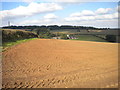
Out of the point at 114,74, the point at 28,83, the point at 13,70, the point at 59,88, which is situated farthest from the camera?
the point at 13,70

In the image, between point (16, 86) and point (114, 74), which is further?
point (114, 74)

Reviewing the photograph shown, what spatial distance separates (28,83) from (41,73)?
1.08 m

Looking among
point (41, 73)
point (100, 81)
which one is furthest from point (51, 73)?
point (100, 81)

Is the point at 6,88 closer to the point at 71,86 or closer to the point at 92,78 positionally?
the point at 71,86

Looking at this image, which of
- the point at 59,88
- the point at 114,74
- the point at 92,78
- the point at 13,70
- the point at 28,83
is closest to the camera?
the point at 59,88

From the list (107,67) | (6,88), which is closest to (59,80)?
(6,88)

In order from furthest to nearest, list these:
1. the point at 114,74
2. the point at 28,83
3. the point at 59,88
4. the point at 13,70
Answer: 1. the point at 13,70
2. the point at 114,74
3. the point at 28,83
4. the point at 59,88

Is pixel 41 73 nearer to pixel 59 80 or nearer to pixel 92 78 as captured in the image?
pixel 59 80

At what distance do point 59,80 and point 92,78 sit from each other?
1.42m

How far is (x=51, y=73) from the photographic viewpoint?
584 cm

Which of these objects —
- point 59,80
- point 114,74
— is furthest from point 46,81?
point 114,74

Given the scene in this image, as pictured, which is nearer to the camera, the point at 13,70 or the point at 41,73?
the point at 41,73

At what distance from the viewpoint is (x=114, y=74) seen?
5.68 meters

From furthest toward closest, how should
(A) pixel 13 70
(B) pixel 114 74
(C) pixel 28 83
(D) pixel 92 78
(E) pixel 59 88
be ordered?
(A) pixel 13 70
(B) pixel 114 74
(D) pixel 92 78
(C) pixel 28 83
(E) pixel 59 88
